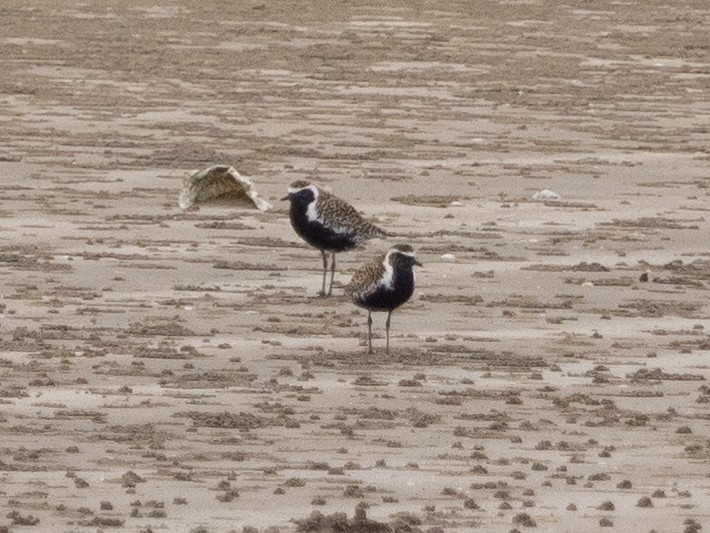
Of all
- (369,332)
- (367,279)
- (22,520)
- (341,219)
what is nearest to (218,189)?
(341,219)

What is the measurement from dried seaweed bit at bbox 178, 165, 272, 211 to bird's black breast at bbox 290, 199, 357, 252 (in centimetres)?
319

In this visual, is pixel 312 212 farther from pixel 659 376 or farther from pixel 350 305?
pixel 659 376

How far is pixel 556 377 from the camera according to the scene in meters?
12.6

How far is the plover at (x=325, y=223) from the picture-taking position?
51.6 ft

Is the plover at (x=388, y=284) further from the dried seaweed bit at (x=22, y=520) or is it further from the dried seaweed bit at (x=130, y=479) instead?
the dried seaweed bit at (x=22, y=520)

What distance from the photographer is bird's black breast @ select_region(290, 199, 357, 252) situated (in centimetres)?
1571

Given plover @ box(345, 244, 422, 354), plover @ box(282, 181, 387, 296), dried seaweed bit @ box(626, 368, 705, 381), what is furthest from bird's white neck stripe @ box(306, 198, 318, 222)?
dried seaweed bit @ box(626, 368, 705, 381)

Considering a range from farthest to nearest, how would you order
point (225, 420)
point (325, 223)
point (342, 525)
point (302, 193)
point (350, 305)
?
point (302, 193), point (325, 223), point (350, 305), point (225, 420), point (342, 525)

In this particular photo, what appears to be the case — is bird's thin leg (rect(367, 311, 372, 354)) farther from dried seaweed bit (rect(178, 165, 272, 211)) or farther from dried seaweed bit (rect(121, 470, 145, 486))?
dried seaweed bit (rect(178, 165, 272, 211))

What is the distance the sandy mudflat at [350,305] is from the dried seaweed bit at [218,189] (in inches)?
7.2

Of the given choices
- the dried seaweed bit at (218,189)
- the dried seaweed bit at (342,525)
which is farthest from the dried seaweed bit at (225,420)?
the dried seaweed bit at (218,189)

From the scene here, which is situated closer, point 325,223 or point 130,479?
point 130,479

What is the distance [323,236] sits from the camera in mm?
15719

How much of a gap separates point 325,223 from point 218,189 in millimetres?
3553
